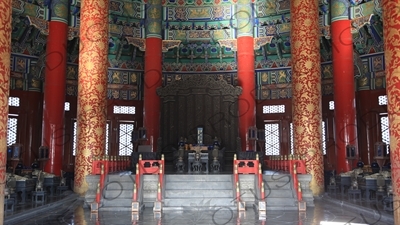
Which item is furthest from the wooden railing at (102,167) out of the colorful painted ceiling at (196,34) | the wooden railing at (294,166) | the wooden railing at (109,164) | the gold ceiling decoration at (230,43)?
the gold ceiling decoration at (230,43)

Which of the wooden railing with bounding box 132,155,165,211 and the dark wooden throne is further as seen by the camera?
the dark wooden throne

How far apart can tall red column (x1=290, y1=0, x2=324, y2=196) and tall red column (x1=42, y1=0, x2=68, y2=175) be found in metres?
7.66

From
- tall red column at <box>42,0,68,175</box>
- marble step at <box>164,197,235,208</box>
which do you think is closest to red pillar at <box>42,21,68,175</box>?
tall red column at <box>42,0,68,175</box>

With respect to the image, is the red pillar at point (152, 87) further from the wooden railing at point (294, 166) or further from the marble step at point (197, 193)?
the marble step at point (197, 193)

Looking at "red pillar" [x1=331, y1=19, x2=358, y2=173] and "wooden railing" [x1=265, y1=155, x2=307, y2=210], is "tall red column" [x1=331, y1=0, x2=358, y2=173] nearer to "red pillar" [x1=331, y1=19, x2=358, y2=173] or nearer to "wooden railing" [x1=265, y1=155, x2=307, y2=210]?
"red pillar" [x1=331, y1=19, x2=358, y2=173]

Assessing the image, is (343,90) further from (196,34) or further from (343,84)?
(196,34)

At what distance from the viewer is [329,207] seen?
9117 millimetres

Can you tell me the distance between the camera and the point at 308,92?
10.8 metres

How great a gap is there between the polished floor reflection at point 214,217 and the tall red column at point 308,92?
179 cm

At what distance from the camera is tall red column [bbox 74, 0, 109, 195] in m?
10.4

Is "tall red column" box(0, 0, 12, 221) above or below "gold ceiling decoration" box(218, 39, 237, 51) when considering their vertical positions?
below

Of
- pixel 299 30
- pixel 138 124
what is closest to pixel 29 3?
pixel 138 124

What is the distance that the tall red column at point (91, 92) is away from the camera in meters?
10.4

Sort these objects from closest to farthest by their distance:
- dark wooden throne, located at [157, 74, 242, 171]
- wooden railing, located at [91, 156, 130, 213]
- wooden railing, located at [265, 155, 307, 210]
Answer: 1. wooden railing, located at [91, 156, 130, 213]
2. wooden railing, located at [265, 155, 307, 210]
3. dark wooden throne, located at [157, 74, 242, 171]
